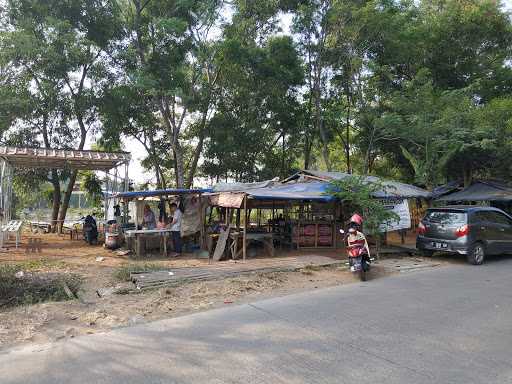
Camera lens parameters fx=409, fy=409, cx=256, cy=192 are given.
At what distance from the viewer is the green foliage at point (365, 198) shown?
11.1 metres

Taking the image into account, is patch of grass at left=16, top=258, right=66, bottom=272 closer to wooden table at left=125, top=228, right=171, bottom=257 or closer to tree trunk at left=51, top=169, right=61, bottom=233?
wooden table at left=125, top=228, right=171, bottom=257

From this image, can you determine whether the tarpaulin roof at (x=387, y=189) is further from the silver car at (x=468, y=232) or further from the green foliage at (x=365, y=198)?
the silver car at (x=468, y=232)

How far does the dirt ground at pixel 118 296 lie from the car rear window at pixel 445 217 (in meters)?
1.17

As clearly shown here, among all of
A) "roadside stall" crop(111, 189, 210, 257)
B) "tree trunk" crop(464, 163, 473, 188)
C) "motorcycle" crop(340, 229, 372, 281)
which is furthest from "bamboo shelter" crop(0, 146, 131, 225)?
"tree trunk" crop(464, 163, 473, 188)

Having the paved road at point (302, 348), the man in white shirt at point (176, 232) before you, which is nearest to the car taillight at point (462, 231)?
the paved road at point (302, 348)

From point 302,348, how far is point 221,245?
7.41 meters

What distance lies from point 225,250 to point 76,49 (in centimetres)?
1147

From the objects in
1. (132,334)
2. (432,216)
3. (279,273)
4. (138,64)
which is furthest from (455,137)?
(132,334)

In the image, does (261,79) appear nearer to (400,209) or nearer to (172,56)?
(172,56)

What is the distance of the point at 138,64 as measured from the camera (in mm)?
18750

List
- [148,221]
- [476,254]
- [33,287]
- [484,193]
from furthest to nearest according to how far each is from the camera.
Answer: [484,193], [148,221], [476,254], [33,287]

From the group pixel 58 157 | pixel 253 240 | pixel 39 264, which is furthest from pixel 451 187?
pixel 39 264

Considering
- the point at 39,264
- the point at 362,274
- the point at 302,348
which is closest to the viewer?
the point at 302,348

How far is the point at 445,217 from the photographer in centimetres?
1125
